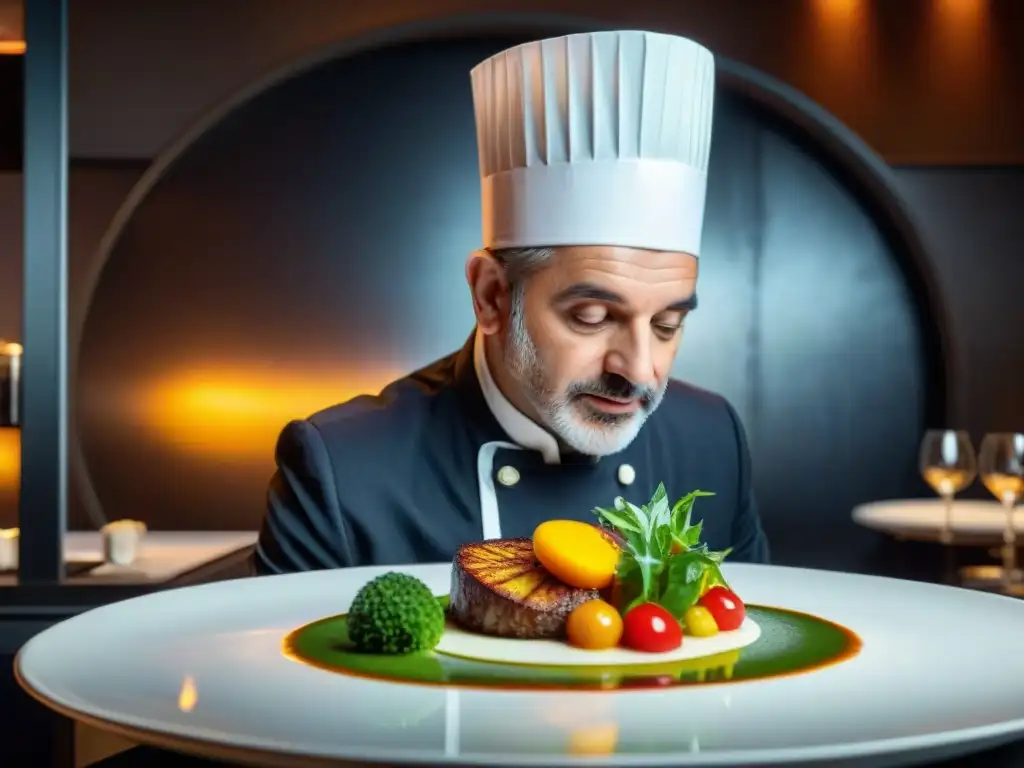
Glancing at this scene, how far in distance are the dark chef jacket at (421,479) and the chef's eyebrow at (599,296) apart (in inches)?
13.5

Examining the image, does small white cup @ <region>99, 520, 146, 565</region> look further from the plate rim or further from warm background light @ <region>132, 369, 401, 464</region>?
the plate rim

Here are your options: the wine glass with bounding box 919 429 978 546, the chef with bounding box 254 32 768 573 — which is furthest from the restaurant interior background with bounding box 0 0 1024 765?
the chef with bounding box 254 32 768 573

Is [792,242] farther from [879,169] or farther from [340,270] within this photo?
[340,270]

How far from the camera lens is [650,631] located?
1.28m

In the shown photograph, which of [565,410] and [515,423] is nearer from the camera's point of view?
[565,410]

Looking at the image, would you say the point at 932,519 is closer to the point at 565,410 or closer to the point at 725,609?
the point at 565,410

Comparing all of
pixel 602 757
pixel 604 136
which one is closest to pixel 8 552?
pixel 604 136

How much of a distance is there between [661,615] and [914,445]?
9.45 ft

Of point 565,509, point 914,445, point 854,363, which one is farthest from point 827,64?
point 565,509

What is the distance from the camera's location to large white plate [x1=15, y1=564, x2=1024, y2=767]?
35.4 inches

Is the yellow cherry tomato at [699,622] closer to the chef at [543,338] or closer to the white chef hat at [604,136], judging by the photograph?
the chef at [543,338]

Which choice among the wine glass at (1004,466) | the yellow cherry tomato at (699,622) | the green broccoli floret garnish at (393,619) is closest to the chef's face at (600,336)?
the yellow cherry tomato at (699,622)

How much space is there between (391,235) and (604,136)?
1754 mm

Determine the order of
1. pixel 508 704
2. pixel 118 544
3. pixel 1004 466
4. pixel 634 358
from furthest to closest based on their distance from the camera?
pixel 1004 466 → pixel 118 544 → pixel 634 358 → pixel 508 704
